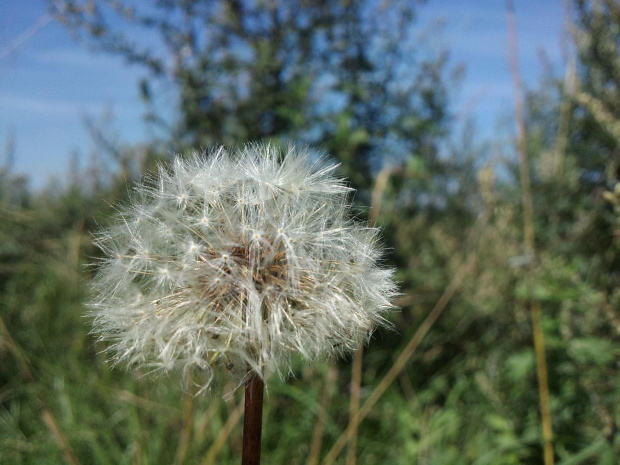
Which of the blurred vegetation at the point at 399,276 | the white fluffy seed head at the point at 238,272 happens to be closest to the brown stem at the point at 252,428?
the white fluffy seed head at the point at 238,272

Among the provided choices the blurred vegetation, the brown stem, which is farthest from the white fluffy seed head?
the blurred vegetation

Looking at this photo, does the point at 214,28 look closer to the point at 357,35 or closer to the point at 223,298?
the point at 357,35

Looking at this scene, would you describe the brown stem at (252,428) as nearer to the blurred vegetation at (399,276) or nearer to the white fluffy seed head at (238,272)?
the white fluffy seed head at (238,272)

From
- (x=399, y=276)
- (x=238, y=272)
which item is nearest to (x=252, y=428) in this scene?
(x=238, y=272)

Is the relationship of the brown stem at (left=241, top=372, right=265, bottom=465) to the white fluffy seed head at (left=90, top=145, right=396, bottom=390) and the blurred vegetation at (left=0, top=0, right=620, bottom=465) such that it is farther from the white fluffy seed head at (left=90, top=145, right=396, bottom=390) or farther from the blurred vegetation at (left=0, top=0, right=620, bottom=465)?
the blurred vegetation at (left=0, top=0, right=620, bottom=465)

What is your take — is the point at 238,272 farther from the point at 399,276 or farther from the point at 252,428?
the point at 399,276

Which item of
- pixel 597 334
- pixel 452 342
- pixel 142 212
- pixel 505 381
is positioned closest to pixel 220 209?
pixel 142 212
